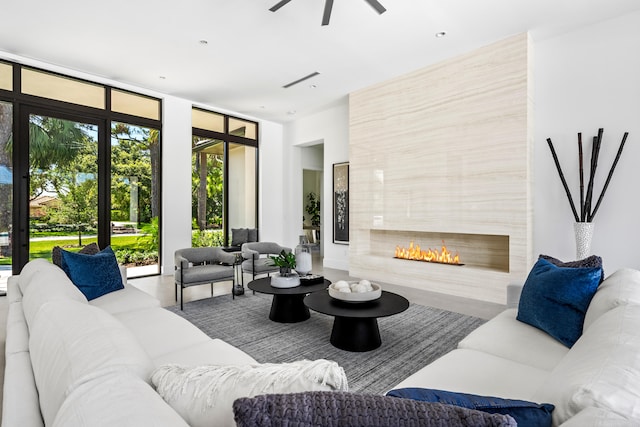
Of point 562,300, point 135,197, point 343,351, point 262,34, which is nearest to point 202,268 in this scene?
point 343,351

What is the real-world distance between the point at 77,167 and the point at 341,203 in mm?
4619

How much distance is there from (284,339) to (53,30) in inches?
175

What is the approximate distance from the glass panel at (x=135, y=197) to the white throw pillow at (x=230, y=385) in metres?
5.59

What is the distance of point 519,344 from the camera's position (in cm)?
188

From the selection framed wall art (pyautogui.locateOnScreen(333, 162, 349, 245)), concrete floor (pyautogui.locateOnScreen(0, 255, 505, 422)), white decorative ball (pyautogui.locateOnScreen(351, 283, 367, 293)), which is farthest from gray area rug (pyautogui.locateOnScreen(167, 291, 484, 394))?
framed wall art (pyautogui.locateOnScreen(333, 162, 349, 245))

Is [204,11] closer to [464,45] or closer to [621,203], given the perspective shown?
[464,45]

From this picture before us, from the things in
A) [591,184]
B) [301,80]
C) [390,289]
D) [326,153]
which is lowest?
[390,289]

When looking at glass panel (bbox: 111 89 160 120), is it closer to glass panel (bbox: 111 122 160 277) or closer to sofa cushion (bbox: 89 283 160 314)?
glass panel (bbox: 111 122 160 277)

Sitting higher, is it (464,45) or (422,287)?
(464,45)

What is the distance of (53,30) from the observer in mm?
3975

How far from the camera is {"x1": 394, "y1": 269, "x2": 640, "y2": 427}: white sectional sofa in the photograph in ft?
2.48

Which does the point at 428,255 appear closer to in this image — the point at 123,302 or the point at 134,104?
the point at 123,302

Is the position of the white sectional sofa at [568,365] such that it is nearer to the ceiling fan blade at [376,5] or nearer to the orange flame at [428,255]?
the orange flame at [428,255]

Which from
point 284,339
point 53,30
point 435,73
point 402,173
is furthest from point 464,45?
point 53,30
